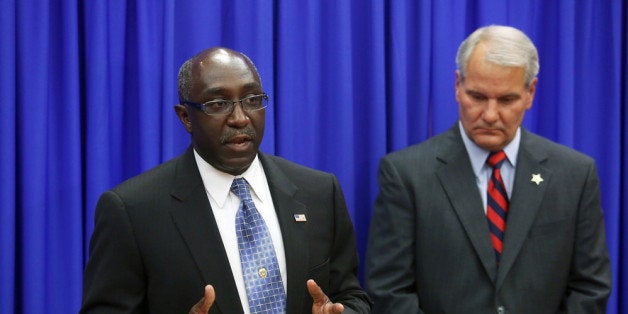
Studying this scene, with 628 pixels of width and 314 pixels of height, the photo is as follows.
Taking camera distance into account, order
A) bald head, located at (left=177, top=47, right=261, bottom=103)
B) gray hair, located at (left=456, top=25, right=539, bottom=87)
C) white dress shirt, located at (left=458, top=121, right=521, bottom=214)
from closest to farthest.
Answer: bald head, located at (left=177, top=47, right=261, bottom=103) → gray hair, located at (left=456, top=25, right=539, bottom=87) → white dress shirt, located at (left=458, top=121, right=521, bottom=214)

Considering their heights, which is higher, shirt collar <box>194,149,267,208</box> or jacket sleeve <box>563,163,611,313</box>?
shirt collar <box>194,149,267,208</box>

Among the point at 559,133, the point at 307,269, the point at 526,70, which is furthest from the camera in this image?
the point at 559,133

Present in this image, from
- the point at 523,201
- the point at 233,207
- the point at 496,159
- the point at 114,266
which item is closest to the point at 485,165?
the point at 496,159

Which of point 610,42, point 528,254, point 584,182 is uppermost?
point 610,42

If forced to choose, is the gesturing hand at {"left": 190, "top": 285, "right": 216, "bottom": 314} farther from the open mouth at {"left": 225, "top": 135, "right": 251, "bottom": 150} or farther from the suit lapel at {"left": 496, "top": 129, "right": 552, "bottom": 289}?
the suit lapel at {"left": 496, "top": 129, "right": 552, "bottom": 289}

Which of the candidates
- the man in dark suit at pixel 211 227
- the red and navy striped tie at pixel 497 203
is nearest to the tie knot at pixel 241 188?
the man in dark suit at pixel 211 227

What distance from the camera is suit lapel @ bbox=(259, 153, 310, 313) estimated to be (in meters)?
2.09

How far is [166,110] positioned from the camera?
2.73 metres

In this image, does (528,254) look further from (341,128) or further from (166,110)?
(166,110)

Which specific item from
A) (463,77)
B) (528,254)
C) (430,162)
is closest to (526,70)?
(463,77)

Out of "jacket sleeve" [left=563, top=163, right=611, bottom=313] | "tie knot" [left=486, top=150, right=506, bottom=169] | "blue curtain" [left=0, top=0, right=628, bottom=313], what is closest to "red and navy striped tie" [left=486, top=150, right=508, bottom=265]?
"tie knot" [left=486, top=150, right=506, bottom=169]

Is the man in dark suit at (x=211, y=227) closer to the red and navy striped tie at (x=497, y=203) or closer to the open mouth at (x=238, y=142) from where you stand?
the open mouth at (x=238, y=142)

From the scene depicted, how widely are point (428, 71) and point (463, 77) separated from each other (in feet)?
1.68

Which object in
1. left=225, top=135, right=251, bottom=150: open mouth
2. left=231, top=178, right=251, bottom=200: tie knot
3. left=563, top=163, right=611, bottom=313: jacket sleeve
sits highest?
left=225, top=135, right=251, bottom=150: open mouth
